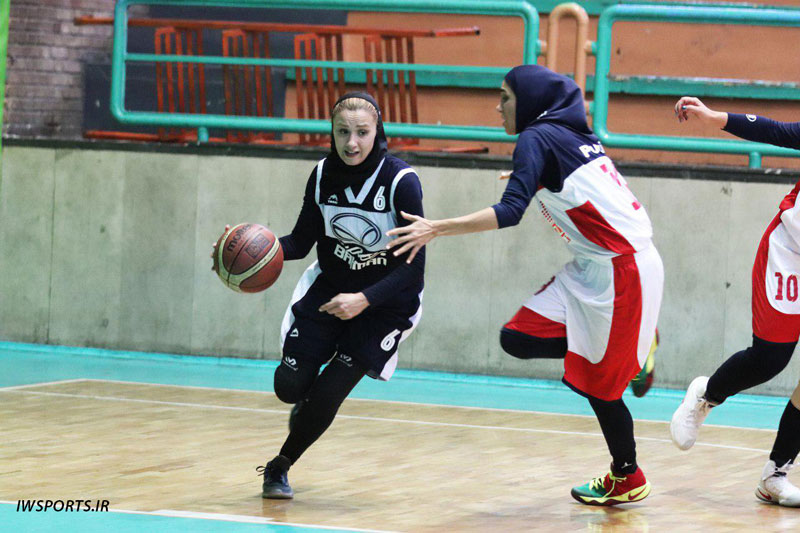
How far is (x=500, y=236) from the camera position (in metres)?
9.88

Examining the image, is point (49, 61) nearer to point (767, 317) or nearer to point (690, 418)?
point (690, 418)

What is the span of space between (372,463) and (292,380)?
1132 mm

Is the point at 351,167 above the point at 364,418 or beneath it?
above

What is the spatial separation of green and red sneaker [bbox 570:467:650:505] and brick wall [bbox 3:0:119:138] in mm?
7911

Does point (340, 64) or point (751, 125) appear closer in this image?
point (751, 125)

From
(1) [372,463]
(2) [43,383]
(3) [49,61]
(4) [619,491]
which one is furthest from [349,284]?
(3) [49,61]

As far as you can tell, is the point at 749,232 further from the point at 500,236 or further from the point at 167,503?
the point at 167,503

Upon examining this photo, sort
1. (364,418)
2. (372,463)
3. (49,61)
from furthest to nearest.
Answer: (49,61) → (364,418) → (372,463)

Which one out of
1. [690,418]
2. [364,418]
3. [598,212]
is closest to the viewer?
[598,212]

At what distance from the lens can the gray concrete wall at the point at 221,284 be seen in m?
9.53

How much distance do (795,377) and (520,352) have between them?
15.8ft

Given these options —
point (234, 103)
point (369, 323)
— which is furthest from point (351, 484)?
point (234, 103)

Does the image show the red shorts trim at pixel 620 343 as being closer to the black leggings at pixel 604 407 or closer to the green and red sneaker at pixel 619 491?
the black leggings at pixel 604 407

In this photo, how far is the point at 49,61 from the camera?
11.9 meters
